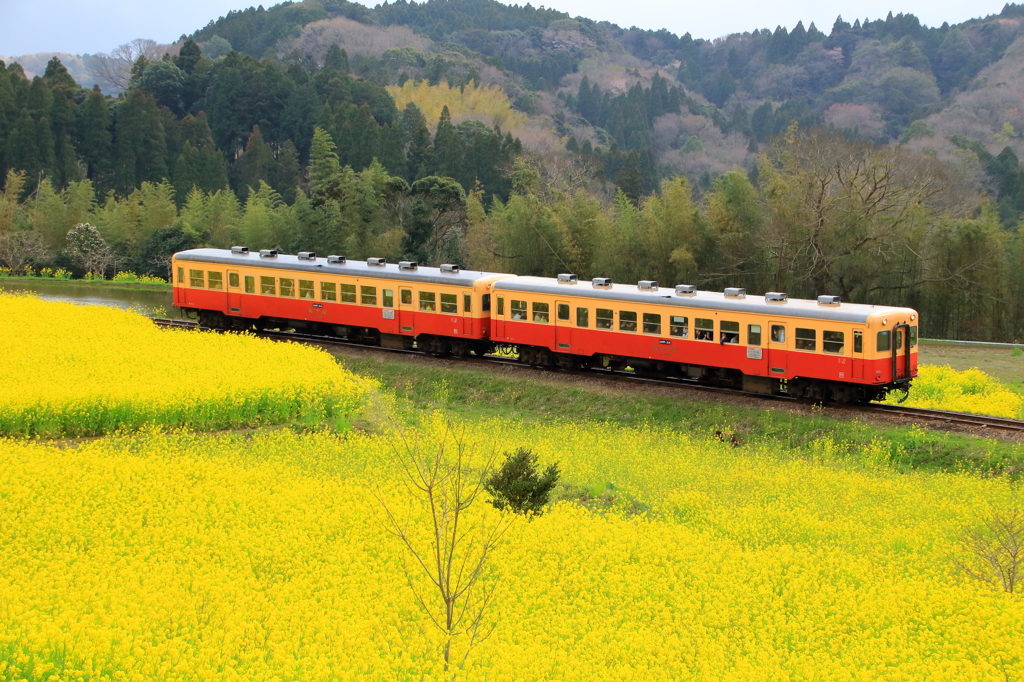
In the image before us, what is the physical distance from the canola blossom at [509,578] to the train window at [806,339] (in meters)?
3.84

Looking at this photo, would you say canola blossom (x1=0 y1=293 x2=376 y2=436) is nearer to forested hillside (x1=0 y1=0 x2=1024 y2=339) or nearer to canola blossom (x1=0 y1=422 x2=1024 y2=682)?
canola blossom (x1=0 y1=422 x2=1024 y2=682)

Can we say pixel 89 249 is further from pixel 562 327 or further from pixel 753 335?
pixel 753 335

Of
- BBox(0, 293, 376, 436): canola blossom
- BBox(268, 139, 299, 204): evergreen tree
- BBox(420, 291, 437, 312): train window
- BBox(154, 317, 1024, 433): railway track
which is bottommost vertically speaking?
BBox(154, 317, 1024, 433): railway track

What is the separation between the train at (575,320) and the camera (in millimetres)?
19734

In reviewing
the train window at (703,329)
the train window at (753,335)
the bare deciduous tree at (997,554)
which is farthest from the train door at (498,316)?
the bare deciduous tree at (997,554)

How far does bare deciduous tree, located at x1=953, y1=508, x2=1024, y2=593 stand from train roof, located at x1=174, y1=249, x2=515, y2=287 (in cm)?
1398

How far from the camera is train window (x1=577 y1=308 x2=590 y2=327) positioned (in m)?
22.9

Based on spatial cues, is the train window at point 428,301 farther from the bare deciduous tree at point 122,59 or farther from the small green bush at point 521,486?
the bare deciduous tree at point 122,59

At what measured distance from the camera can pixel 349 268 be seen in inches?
1042

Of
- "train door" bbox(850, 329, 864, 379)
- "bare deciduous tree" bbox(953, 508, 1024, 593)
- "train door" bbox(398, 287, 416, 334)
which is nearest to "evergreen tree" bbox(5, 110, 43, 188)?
"train door" bbox(398, 287, 416, 334)

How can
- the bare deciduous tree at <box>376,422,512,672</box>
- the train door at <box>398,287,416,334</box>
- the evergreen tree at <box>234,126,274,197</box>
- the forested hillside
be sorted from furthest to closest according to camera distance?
the evergreen tree at <box>234,126,274,197</box> < the forested hillside < the train door at <box>398,287,416,334</box> < the bare deciduous tree at <box>376,422,512,672</box>

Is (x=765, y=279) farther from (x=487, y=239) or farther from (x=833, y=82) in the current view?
(x=833, y=82)

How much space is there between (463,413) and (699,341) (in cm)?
521

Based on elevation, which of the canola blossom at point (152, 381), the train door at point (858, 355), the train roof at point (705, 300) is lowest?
the canola blossom at point (152, 381)
